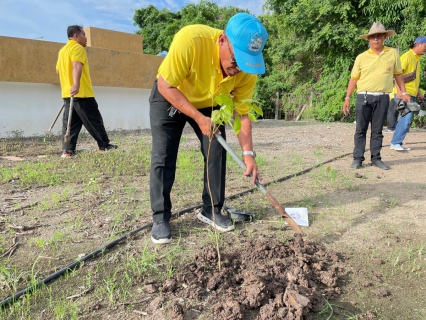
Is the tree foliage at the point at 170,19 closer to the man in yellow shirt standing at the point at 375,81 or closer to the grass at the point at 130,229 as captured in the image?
the man in yellow shirt standing at the point at 375,81

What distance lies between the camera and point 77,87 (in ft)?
16.2

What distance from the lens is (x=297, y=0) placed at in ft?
46.6

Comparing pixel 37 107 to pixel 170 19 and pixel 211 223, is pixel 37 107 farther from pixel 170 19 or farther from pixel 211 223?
pixel 170 19

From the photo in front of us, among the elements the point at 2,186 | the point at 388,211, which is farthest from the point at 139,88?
the point at 388,211

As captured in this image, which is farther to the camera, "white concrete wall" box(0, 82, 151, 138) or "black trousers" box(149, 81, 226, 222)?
"white concrete wall" box(0, 82, 151, 138)

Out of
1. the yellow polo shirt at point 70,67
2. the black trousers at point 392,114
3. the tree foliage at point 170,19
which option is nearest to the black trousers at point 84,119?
the yellow polo shirt at point 70,67

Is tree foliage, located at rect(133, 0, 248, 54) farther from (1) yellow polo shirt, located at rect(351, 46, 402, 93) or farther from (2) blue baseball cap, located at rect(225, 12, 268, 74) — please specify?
(2) blue baseball cap, located at rect(225, 12, 268, 74)

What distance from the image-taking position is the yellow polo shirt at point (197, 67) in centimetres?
213

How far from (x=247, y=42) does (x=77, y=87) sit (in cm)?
370

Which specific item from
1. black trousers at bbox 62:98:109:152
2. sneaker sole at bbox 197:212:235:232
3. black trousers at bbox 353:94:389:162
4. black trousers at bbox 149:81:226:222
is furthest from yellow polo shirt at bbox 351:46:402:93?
black trousers at bbox 62:98:109:152

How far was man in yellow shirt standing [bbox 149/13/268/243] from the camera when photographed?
1.98 meters

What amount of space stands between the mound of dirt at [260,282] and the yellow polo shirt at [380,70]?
9.44ft

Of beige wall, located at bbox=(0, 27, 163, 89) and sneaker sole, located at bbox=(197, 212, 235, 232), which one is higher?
beige wall, located at bbox=(0, 27, 163, 89)

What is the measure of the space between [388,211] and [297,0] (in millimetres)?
13266
